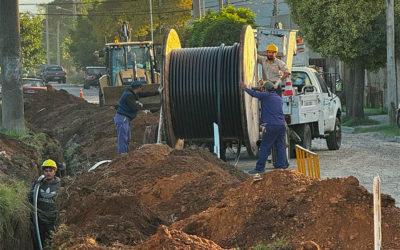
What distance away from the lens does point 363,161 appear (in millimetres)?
19891

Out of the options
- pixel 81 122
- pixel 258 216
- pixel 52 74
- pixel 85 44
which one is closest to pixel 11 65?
pixel 81 122

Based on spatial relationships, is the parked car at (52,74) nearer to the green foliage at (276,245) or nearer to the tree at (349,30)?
the tree at (349,30)

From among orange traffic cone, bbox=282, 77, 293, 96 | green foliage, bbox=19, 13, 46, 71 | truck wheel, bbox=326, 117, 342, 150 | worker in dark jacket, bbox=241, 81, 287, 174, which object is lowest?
truck wheel, bbox=326, 117, 342, 150

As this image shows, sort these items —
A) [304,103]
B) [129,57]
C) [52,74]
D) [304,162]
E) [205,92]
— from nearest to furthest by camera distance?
[304,162] < [205,92] < [304,103] < [129,57] < [52,74]

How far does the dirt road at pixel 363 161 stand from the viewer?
54.4 feet

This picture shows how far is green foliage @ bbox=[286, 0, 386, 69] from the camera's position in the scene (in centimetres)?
3155

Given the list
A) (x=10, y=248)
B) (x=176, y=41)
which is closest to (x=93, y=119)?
(x=176, y=41)

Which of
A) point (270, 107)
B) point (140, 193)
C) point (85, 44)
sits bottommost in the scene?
point (140, 193)

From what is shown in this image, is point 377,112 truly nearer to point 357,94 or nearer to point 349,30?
point 357,94

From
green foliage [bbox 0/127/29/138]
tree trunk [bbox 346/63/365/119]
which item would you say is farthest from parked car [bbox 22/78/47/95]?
green foliage [bbox 0/127/29/138]

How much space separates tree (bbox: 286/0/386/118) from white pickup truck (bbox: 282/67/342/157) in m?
8.51

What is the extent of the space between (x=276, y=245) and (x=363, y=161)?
12.3 m

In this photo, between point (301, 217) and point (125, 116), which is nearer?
point (301, 217)

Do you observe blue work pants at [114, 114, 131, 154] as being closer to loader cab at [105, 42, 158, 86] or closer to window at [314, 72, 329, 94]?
window at [314, 72, 329, 94]
